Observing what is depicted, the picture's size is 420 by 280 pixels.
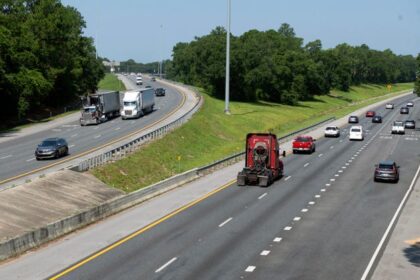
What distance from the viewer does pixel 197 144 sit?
60562 mm

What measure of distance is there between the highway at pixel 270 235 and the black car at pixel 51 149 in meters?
14.5

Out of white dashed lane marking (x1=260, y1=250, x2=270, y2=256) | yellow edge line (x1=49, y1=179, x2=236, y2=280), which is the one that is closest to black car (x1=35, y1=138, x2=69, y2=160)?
yellow edge line (x1=49, y1=179, x2=236, y2=280)

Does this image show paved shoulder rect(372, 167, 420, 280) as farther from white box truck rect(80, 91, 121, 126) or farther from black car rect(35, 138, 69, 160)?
white box truck rect(80, 91, 121, 126)

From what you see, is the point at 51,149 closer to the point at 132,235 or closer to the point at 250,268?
the point at 132,235

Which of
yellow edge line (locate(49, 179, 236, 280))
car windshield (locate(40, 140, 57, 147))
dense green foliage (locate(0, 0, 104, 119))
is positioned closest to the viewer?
yellow edge line (locate(49, 179, 236, 280))

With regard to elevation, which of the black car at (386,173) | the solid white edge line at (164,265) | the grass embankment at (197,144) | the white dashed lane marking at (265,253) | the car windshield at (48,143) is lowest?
the grass embankment at (197,144)

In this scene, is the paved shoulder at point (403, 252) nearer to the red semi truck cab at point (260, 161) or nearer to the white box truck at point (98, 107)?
the red semi truck cab at point (260, 161)

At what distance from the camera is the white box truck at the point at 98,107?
2594 inches

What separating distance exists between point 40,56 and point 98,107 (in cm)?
1279

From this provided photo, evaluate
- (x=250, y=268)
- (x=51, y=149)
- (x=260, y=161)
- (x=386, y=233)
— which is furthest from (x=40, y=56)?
(x=250, y=268)

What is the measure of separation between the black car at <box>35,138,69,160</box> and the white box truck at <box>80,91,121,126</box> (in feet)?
70.6

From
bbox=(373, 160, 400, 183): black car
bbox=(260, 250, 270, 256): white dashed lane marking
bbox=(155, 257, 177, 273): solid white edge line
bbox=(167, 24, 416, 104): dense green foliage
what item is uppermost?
bbox=(167, 24, 416, 104): dense green foliage

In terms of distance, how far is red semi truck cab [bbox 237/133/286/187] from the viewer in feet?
118

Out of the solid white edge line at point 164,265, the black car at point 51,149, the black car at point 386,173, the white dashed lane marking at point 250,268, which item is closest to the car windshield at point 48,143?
the black car at point 51,149
